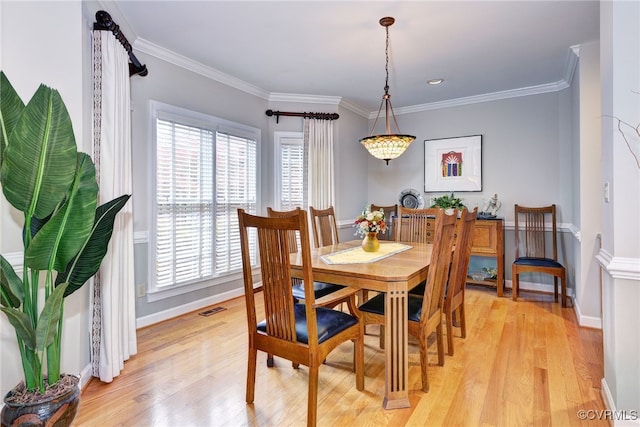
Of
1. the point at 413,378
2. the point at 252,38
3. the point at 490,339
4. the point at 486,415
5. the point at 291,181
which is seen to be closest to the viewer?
the point at 486,415

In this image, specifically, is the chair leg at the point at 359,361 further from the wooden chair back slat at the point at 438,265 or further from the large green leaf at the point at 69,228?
the large green leaf at the point at 69,228

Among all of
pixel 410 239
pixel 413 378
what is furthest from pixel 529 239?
pixel 413 378

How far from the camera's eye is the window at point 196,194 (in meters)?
3.29

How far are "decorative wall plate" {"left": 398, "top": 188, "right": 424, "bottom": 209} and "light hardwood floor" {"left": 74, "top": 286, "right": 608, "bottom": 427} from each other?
2.35 meters

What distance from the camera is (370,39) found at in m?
3.05

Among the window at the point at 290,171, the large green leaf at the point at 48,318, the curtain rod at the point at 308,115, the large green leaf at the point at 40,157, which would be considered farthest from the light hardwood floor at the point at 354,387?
the curtain rod at the point at 308,115

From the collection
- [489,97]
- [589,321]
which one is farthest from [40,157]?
[489,97]

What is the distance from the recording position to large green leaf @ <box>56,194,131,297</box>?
168 cm

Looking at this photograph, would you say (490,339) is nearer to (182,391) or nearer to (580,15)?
(182,391)

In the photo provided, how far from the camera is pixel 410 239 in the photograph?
3.58m

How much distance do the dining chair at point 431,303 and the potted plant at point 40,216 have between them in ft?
5.25

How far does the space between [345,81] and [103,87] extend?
263cm

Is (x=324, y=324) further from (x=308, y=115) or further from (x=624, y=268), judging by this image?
(x=308, y=115)

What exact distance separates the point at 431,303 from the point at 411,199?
3.27m
